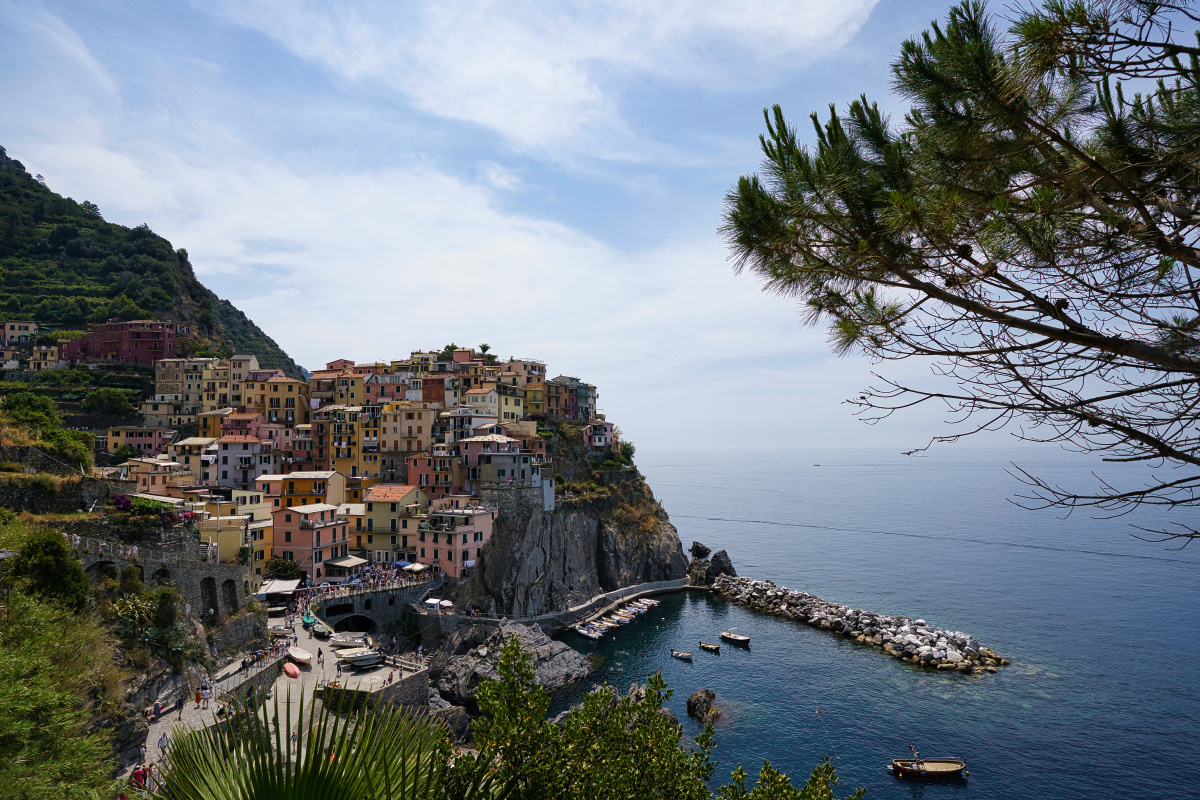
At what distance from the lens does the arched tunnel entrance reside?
4141cm

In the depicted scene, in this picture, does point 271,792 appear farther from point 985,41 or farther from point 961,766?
point 961,766

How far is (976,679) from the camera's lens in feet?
125

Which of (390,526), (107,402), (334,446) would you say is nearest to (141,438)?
(107,402)

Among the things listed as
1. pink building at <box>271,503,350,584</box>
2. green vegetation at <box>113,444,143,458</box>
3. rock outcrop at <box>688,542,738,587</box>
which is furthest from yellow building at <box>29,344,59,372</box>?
rock outcrop at <box>688,542,738,587</box>

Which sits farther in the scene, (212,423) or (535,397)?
(535,397)

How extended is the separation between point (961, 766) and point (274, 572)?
38.9 metres

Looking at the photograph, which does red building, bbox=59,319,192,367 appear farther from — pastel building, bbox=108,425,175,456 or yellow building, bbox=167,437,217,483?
yellow building, bbox=167,437,217,483

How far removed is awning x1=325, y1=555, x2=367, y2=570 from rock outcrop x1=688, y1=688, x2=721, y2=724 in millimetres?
24522

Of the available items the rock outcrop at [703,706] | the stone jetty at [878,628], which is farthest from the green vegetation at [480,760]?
the stone jetty at [878,628]

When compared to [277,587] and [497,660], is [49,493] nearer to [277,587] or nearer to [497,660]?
[277,587]

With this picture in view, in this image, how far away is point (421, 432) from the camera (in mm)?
57875

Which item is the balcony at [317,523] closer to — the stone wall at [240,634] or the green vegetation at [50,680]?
the stone wall at [240,634]

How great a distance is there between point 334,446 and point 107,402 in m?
20.5

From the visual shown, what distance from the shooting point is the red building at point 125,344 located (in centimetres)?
6506
